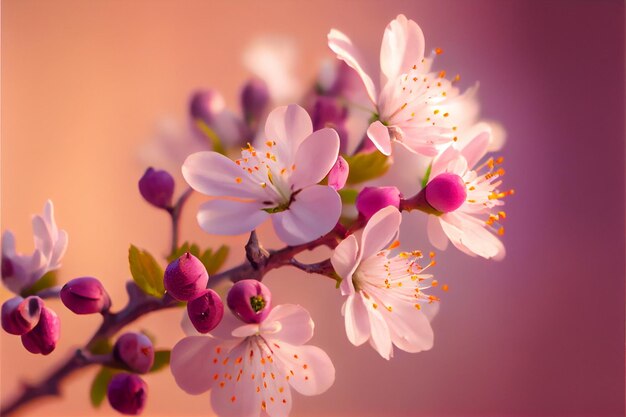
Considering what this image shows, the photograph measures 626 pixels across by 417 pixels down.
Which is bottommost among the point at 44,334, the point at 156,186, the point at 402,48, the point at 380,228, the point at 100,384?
the point at 100,384

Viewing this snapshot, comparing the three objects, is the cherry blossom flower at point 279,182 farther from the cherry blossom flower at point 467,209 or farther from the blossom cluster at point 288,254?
the cherry blossom flower at point 467,209

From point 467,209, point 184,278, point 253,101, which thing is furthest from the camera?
point 253,101

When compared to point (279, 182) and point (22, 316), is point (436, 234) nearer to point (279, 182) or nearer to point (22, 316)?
point (279, 182)

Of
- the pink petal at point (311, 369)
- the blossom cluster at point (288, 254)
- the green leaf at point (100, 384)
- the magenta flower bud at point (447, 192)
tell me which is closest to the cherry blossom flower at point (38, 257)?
the blossom cluster at point (288, 254)

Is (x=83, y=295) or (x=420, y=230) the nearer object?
(x=83, y=295)

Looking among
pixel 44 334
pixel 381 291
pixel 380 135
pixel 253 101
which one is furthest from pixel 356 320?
pixel 253 101
